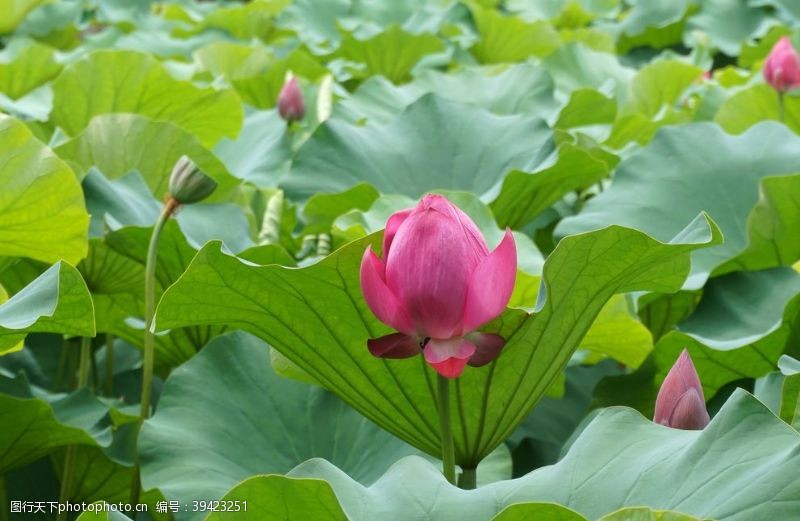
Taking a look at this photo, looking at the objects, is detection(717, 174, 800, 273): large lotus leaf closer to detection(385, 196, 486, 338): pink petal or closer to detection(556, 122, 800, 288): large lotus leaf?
detection(556, 122, 800, 288): large lotus leaf

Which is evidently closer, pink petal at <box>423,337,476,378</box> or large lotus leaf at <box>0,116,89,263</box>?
pink petal at <box>423,337,476,378</box>

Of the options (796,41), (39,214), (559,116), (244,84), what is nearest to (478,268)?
(39,214)

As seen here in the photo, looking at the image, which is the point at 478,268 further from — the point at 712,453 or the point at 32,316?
the point at 32,316

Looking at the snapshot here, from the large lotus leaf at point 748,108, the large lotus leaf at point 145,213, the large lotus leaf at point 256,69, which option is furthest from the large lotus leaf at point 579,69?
the large lotus leaf at point 145,213

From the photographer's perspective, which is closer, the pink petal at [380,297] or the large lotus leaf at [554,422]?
the pink petal at [380,297]

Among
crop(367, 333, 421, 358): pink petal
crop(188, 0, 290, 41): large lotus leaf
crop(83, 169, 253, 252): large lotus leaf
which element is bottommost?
crop(188, 0, 290, 41): large lotus leaf

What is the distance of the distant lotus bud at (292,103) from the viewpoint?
2.09 m

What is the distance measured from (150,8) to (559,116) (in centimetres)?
343

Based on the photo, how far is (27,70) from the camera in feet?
8.45

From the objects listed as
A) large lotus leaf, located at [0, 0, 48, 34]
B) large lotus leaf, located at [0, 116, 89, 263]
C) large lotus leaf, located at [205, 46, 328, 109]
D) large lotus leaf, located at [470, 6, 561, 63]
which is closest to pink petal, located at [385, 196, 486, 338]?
large lotus leaf, located at [0, 116, 89, 263]

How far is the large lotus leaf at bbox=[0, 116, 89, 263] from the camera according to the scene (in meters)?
1.24

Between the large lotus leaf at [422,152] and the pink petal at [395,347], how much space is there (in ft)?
2.50

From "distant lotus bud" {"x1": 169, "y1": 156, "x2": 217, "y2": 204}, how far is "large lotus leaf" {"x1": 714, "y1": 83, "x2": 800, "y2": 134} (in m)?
1.10

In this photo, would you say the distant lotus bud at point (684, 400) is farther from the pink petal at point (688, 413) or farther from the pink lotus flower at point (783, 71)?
the pink lotus flower at point (783, 71)
